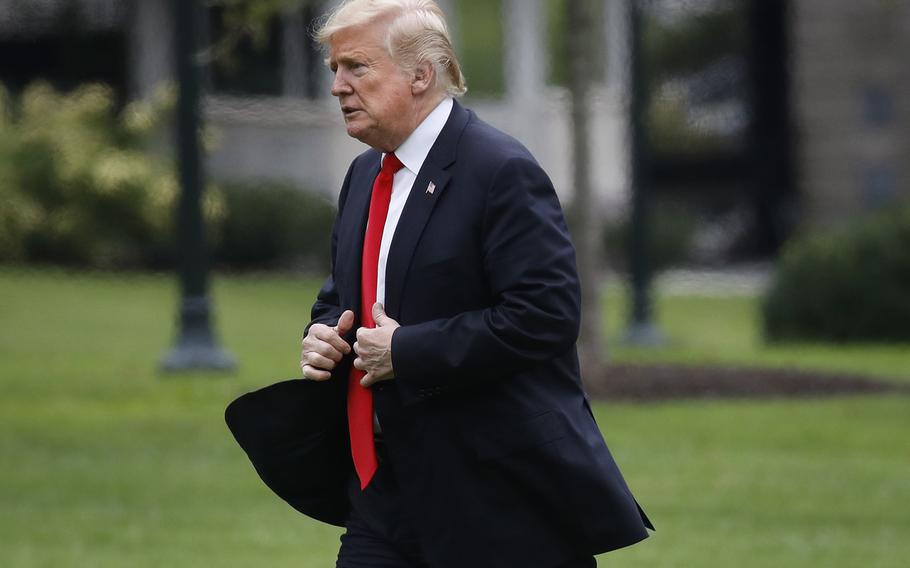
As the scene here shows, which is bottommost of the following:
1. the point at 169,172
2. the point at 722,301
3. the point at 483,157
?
the point at 722,301

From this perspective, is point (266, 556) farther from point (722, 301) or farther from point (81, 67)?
point (81, 67)

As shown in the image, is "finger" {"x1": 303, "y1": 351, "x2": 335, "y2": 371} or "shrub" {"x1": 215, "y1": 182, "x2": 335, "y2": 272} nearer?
"finger" {"x1": 303, "y1": 351, "x2": 335, "y2": 371}

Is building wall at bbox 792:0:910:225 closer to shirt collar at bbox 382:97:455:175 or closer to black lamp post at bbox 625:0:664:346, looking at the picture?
black lamp post at bbox 625:0:664:346

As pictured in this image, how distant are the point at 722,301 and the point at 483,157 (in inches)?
695

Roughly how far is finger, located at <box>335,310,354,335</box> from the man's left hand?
97 millimetres

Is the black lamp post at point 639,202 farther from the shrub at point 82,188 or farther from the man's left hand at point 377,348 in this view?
the man's left hand at point 377,348

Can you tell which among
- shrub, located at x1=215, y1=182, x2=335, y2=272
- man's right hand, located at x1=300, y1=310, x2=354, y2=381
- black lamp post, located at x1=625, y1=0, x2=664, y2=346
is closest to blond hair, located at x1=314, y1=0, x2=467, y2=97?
man's right hand, located at x1=300, y1=310, x2=354, y2=381

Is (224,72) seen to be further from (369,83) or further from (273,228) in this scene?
(369,83)

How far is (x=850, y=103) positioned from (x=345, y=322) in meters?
21.5

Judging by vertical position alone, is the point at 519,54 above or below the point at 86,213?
above

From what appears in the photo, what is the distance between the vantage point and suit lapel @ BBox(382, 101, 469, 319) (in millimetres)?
3857

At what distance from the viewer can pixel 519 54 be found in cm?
2580

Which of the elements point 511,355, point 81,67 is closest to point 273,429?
point 511,355

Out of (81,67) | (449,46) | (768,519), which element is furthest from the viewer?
(81,67)
